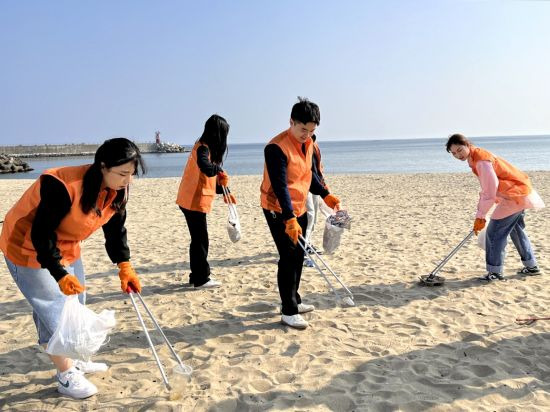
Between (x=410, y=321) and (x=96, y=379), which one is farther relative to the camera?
(x=410, y=321)

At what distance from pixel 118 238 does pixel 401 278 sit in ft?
11.0

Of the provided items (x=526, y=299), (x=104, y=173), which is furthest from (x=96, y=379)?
(x=526, y=299)

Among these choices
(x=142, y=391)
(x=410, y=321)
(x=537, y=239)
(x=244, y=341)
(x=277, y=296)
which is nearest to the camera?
(x=142, y=391)

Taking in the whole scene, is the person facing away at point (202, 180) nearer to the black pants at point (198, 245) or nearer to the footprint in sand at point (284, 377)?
the black pants at point (198, 245)

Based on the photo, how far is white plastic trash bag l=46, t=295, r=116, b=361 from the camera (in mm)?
2522

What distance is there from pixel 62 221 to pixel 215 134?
232 cm

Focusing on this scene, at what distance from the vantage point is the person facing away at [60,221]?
94.6 inches

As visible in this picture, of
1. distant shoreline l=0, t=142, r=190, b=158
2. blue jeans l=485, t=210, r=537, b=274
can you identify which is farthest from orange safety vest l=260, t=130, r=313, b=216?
distant shoreline l=0, t=142, r=190, b=158

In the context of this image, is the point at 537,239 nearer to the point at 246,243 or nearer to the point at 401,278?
the point at 401,278

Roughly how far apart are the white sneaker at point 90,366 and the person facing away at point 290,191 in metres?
1.47

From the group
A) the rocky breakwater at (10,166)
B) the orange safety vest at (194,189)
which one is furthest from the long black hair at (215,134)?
the rocky breakwater at (10,166)

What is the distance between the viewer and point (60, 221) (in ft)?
8.08

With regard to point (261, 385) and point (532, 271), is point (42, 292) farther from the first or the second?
point (532, 271)

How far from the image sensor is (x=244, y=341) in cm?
368
